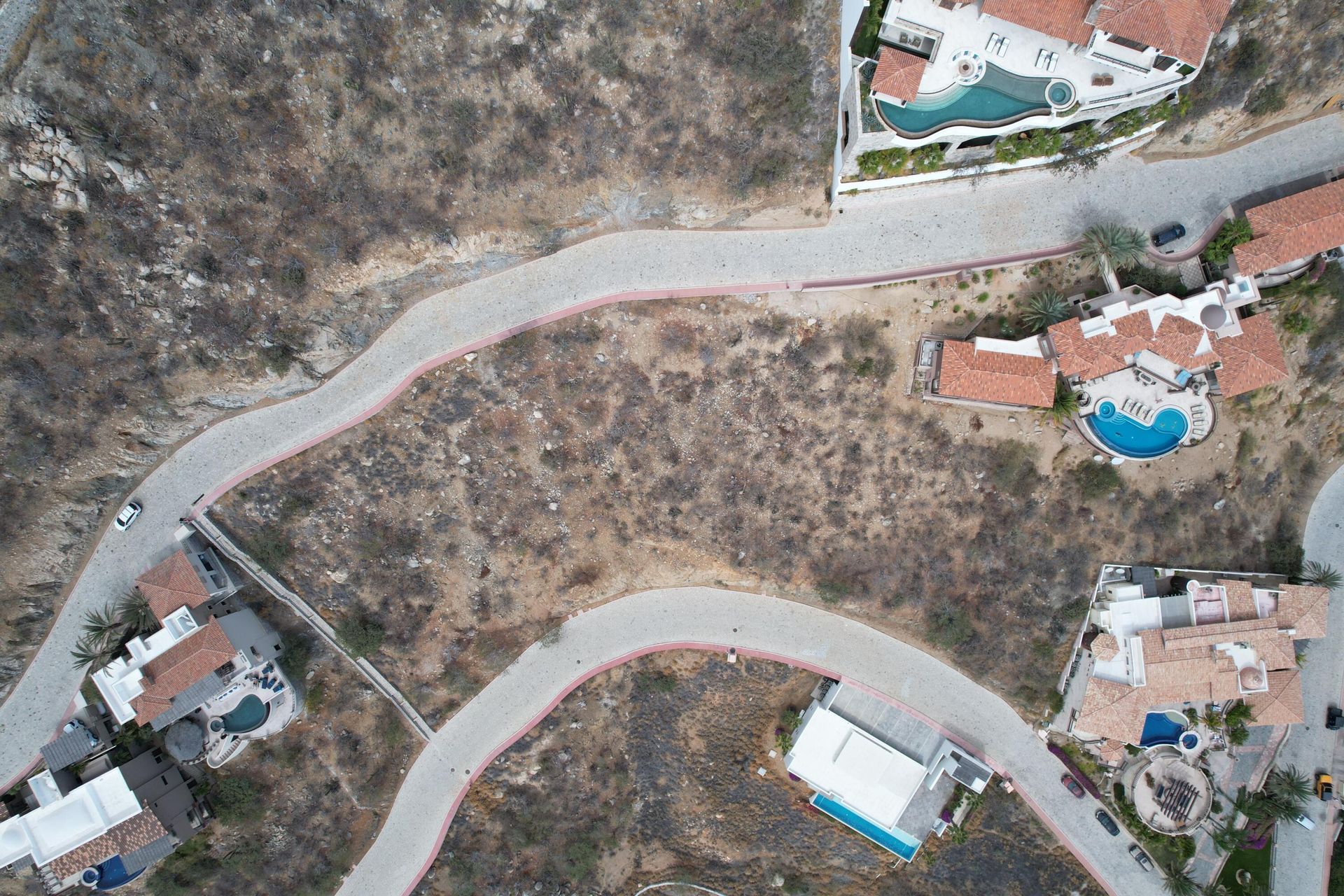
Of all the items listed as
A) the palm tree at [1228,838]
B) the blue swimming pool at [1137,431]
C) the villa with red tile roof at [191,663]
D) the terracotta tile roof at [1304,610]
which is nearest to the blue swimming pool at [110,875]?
the villa with red tile roof at [191,663]

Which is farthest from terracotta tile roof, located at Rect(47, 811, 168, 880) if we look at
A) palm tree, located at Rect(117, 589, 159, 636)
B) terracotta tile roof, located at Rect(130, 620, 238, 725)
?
palm tree, located at Rect(117, 589, 159, 636)

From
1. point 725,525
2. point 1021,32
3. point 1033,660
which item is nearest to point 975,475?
point 1033,660

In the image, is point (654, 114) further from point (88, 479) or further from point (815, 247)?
point (88, 479)

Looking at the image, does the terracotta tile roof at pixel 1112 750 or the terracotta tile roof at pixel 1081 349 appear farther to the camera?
the terracotta tile roof at pixel 1112 750

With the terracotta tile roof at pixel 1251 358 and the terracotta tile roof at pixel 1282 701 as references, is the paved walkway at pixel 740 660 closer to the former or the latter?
the terracotta tile roof at pixel 1282 701

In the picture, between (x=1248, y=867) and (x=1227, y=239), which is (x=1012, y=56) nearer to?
(x=1227, y=239)

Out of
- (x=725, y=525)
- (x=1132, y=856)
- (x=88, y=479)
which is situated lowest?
(x=1132, y=856)

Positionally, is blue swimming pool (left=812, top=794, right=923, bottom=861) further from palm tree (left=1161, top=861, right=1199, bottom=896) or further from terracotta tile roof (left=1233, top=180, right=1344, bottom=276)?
terracotta tile roof (left=1233, top=180, right=1344, bottom=276)
